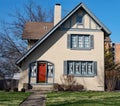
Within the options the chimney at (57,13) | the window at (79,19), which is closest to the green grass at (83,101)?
the window at (79,19)

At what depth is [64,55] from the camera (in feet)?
75.7

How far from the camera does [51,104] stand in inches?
487

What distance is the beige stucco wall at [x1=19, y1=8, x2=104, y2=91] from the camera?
22.7 meters

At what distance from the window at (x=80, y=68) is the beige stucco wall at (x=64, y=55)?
371 millimetres

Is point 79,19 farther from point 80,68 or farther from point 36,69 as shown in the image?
point 36,69

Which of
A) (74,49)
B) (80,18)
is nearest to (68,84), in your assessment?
(74,49)

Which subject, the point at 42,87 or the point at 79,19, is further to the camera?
the point at 79,19

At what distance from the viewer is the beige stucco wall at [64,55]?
22734 millimetres

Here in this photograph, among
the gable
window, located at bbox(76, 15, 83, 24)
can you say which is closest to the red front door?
the gable

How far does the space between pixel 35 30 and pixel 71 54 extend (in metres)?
5.44

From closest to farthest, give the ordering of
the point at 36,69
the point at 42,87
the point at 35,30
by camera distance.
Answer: the point at 42,87
the point at 36,69
the point at 35,30

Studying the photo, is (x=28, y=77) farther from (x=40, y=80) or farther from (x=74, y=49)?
(x=74, y=49)

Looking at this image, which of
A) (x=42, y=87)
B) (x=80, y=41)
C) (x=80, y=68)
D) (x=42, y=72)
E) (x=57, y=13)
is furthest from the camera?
(x=57, y=13)

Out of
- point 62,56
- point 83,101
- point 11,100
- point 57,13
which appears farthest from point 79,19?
point 11,100
